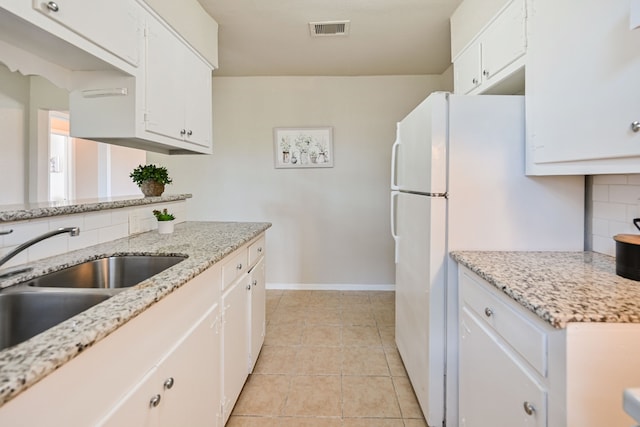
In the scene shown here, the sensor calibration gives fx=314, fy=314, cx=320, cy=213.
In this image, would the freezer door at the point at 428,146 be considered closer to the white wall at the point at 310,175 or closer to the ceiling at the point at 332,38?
the ceiling at the point at 332,38

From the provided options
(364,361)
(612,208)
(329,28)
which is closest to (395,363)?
(364,361)

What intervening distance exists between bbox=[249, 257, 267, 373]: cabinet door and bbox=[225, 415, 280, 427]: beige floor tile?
0.35 meters

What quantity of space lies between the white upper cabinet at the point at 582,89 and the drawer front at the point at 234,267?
5.06 feet

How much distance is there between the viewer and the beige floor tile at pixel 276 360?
215cm

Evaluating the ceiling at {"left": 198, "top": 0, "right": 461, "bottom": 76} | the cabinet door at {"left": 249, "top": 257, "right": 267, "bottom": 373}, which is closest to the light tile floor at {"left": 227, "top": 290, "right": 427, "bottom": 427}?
the cabinet door at {"left": 249, "top": 257, "right": 267, "bottom": 373}

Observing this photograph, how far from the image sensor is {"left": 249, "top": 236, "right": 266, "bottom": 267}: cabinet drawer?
6.71 ft

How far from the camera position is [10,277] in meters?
1.03

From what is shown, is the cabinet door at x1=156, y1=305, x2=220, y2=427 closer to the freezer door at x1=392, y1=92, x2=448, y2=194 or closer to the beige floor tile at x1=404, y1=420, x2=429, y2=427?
the beige floor tile at x1=404, y1=420, x2=429, y2=427

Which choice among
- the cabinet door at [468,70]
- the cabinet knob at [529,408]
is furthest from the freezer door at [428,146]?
the cabinet knob at [529,408]

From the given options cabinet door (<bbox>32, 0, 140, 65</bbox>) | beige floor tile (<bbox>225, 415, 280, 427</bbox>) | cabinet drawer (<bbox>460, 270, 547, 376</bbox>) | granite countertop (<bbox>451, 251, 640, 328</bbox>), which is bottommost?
beige floor tile (<bbox>225, 415, 280, 427</bbox>)

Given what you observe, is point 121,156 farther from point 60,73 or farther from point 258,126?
point 60,73

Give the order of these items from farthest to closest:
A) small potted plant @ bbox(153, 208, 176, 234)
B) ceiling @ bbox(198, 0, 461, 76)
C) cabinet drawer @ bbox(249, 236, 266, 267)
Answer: ceiling @ bbox(198, 0, 461, 76) → cabinet drawer @ bbox(249, 236, 266, 267) → small potted plant @ bbox(153, 208, 176, 234)

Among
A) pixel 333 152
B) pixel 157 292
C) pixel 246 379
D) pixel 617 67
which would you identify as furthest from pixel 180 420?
pixel 333 152

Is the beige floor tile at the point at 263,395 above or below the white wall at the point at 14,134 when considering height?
below
